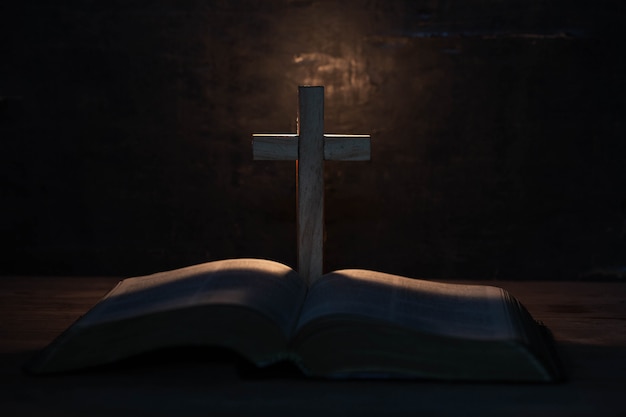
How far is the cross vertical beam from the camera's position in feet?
8.77

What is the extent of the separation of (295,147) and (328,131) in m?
0.69

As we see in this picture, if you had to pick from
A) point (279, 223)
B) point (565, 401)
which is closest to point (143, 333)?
point (565, 401)

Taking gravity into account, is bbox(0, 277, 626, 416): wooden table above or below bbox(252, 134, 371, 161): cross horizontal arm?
below

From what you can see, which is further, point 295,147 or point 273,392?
point 295,147

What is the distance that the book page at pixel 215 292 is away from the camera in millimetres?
1998

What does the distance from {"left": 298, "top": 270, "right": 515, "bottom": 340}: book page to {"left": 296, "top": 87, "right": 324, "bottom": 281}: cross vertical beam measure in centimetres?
36

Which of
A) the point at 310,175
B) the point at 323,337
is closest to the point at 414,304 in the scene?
the point at 323,337

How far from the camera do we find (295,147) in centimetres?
268

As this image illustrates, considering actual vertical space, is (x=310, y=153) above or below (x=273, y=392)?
above

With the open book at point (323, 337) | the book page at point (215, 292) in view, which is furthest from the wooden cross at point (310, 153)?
the open book at point (323, 337)

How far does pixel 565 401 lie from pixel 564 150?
1653 millimetres

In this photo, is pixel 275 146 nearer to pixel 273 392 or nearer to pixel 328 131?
pixel 328 131

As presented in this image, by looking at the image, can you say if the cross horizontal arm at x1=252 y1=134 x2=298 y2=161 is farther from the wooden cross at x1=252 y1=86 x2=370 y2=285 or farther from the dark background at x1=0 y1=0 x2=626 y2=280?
the dark background at x1=0 y1=0 x2=626 y2=280

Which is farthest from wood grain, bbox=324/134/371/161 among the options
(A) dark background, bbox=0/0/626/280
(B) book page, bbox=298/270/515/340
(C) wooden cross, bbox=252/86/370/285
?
(A) dark background, bbox=0/0/626/280
